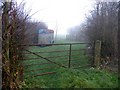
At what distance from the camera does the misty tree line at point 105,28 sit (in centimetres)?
1019

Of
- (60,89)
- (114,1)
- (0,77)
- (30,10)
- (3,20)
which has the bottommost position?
(60,89)

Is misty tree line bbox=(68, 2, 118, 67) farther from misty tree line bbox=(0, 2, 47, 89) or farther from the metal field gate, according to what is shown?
misty tree line bbox=(0, 2, 47, 89)

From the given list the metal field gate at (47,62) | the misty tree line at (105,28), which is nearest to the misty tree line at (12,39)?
the metal field gate at (47,62)

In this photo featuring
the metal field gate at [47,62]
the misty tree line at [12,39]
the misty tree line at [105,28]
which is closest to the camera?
the misty tree line at [12,39]

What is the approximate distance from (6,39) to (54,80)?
2.15 metres

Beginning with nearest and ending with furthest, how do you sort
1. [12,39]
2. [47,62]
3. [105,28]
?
1. [12,39]
2. [47,62]
3. [105,28]

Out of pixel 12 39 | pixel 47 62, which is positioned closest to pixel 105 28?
pixel 47 62

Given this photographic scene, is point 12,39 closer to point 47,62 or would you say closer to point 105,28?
point 47,62

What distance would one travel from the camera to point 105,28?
1076 centimetres

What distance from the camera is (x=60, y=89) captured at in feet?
17.8

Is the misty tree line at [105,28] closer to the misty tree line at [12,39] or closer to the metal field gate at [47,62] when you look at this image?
the metal field gate at [47,62]

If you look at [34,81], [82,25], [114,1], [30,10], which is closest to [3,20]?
[30,10]

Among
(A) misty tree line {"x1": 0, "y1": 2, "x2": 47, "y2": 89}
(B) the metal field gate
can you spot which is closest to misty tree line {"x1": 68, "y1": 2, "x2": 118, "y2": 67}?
(B) the metal field gate

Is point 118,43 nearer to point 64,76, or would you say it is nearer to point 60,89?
point 64,76
